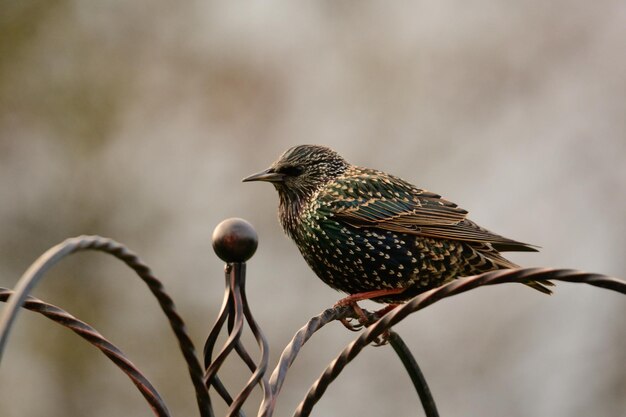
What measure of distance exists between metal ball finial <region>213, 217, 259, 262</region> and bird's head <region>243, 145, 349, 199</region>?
146 centimetres

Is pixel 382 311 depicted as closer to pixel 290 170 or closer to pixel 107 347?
pixel 290 170

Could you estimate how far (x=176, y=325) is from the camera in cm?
183

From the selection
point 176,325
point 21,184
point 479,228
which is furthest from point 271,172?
point 21,184

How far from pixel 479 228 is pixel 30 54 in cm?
606

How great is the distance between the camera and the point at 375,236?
11.3 ft

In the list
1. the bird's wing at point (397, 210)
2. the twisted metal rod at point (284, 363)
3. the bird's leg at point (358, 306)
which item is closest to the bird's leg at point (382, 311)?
the bird's leg at point (358, 306)

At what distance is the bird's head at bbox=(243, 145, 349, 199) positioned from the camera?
3584mm

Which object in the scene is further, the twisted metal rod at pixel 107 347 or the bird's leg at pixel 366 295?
the bird's leg at pixel 366 295

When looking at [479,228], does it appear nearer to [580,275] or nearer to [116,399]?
[580,275]

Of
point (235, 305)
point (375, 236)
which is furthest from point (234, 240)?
point (375, 236)

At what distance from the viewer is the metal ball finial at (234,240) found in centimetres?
202

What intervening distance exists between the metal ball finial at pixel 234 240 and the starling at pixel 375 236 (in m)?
1.27

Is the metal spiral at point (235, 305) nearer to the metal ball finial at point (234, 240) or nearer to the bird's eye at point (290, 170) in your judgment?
the metal ball finial at point (234, 240)

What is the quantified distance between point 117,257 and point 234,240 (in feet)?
1.20
